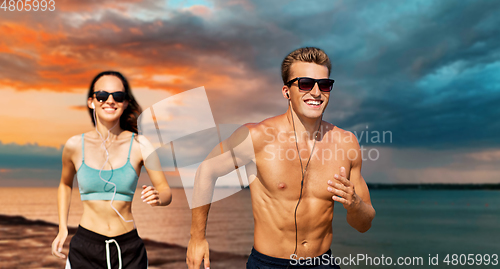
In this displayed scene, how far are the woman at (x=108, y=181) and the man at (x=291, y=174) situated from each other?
3.27ft

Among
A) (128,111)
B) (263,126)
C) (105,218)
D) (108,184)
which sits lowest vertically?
(105,218)

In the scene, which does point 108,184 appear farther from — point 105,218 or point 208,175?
point 208,175

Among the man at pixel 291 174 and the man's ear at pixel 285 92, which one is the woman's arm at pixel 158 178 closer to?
the man at pixel 291 174

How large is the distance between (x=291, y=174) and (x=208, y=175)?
914 millimetres

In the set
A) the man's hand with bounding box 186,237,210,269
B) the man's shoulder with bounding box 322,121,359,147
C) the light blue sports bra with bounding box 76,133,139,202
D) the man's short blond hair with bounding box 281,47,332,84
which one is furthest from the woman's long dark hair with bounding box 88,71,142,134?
the man's shoulder with bounding box 322,121,359,147

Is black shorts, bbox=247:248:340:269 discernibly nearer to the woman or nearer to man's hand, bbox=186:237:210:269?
man's hand, bbox=186:237:210:269

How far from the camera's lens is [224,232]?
2928 centimetres

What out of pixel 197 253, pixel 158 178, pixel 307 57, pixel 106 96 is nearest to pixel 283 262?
pixel 197 253

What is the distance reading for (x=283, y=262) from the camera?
3855 millimetres

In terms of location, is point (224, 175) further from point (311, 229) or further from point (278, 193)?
point (311, 229)

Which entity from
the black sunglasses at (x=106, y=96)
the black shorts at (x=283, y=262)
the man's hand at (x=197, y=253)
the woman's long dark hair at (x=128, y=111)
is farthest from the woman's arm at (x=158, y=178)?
the black shorts at (x=283, y=262)

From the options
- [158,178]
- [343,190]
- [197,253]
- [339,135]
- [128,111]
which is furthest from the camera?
[128,111]

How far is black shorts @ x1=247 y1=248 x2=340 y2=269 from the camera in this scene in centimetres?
385

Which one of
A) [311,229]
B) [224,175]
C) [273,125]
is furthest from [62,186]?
[311,229]
